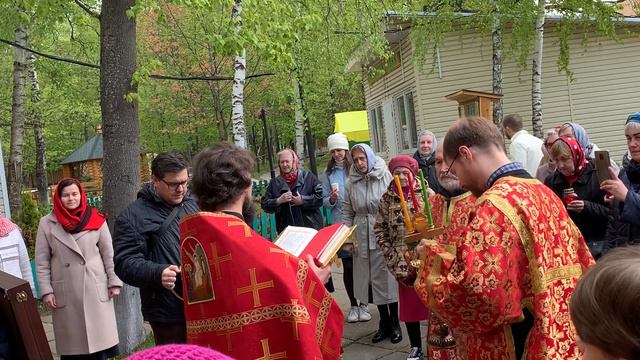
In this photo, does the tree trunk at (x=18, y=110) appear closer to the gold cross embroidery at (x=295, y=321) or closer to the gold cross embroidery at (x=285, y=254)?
the gold cross embroidery at (x=285, y=254)

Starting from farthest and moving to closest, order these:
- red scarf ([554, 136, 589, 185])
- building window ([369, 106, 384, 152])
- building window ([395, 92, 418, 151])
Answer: building window ([369, 106, 384, 152])
building window ([395, 92, 418, 151])
red scarf ([554, 136, 589, 185])

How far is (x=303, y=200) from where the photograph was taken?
716 cm

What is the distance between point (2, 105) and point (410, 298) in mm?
23115

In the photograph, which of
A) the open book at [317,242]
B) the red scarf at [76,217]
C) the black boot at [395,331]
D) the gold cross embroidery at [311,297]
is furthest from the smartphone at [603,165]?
the red scarf at [76,217]

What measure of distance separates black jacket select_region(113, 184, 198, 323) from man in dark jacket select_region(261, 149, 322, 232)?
11.0 feet

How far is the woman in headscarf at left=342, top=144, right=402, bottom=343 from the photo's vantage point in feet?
19.8

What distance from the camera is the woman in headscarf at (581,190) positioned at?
443 cm

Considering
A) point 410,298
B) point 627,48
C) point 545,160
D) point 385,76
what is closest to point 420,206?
point 410,298

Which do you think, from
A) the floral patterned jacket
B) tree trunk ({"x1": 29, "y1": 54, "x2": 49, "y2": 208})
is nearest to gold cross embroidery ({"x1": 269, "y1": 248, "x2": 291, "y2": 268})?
the floral patterned jacket

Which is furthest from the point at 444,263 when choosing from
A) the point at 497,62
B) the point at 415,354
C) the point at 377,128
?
the point at 377,128

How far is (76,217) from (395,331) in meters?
3.07

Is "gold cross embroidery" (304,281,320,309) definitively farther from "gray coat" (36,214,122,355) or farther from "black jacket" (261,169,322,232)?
"black jacket" (261,169,322,232)

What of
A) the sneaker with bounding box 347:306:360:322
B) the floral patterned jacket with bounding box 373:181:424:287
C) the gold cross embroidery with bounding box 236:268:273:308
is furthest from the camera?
the sneaker with bounding box 347:306:360:322

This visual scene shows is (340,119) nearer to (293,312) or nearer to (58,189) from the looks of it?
(58,189)
